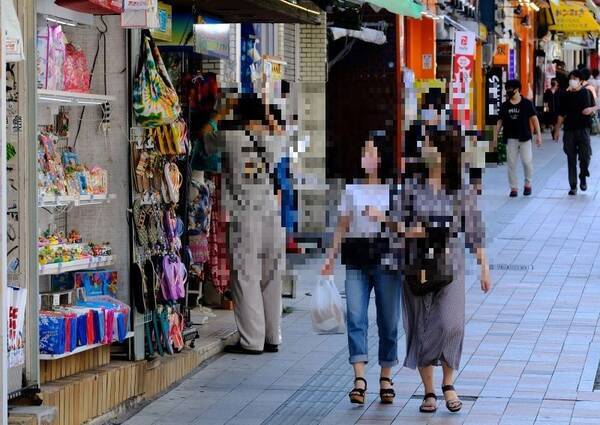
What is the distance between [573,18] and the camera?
45781mm

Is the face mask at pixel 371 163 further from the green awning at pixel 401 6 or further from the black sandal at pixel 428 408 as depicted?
the green awning at pixel 401 6

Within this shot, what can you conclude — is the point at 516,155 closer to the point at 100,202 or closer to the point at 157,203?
the point at 157,203

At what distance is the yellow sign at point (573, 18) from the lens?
4472 cm

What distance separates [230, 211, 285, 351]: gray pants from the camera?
384 inches

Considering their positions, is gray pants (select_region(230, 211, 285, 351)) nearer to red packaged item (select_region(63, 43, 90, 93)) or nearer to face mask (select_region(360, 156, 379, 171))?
face mask (select_region(360, 156, 379, 171))

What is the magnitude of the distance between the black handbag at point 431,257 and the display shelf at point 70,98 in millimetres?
2035

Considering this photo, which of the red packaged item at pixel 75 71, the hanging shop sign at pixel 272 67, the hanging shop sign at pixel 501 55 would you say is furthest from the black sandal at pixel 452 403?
the hanging shop sign at pixel 501 55

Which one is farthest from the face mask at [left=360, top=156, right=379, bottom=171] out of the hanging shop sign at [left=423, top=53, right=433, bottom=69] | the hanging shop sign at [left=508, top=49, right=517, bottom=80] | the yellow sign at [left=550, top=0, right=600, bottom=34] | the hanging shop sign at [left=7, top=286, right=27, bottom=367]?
the yellow sign at [left=550, top=0, right=600, bottom=34]

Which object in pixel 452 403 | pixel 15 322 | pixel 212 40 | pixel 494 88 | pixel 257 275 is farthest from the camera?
pixel 494 88

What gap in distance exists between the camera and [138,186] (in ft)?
27.4

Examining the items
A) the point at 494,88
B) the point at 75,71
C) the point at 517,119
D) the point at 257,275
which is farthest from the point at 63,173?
the point at 494,88

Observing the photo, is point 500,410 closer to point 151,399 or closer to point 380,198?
point 380,198

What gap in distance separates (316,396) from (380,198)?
1.41 metres

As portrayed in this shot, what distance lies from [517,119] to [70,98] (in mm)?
15364
